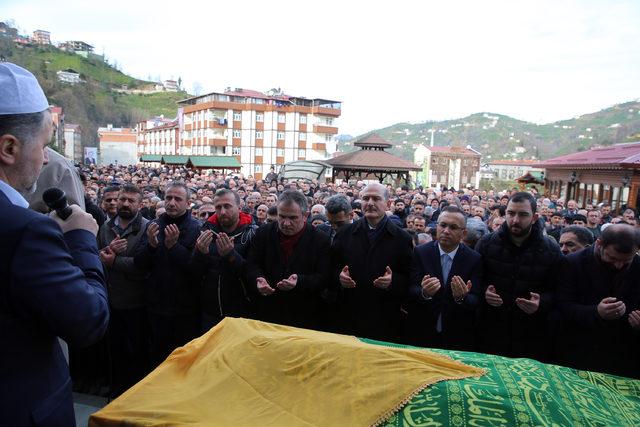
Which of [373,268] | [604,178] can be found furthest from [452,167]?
[373,268]

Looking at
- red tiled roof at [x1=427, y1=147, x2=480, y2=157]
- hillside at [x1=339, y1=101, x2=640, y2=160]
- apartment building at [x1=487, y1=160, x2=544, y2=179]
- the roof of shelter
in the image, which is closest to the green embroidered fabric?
the roof of shelter

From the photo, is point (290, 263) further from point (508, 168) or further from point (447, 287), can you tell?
point (508, 168)

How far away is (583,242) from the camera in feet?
15.8

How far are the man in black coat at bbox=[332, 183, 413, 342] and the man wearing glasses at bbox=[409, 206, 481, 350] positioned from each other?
0.16 metres

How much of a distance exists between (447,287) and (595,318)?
Result: 43.4 inches

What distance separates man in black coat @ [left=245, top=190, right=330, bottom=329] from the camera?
A: 4.22 metres

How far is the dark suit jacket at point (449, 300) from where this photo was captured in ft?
13.2

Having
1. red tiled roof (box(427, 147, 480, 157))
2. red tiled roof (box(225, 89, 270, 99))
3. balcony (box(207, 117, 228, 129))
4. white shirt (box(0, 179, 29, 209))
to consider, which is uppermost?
red tiled roof (box(225, 89, 270, 99))

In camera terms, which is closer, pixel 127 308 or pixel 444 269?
pixel 444 269

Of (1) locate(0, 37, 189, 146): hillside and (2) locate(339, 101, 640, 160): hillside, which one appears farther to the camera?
(2) locate(339, 101, 640, 160): hillside

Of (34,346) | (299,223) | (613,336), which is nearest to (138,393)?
(34,346)

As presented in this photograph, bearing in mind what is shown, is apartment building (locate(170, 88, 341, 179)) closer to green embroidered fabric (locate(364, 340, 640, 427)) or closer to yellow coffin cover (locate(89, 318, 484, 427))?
yellow coffin cover (locate(89, 318, 484, 427))

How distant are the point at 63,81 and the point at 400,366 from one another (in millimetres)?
103759

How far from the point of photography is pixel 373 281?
420 cm
